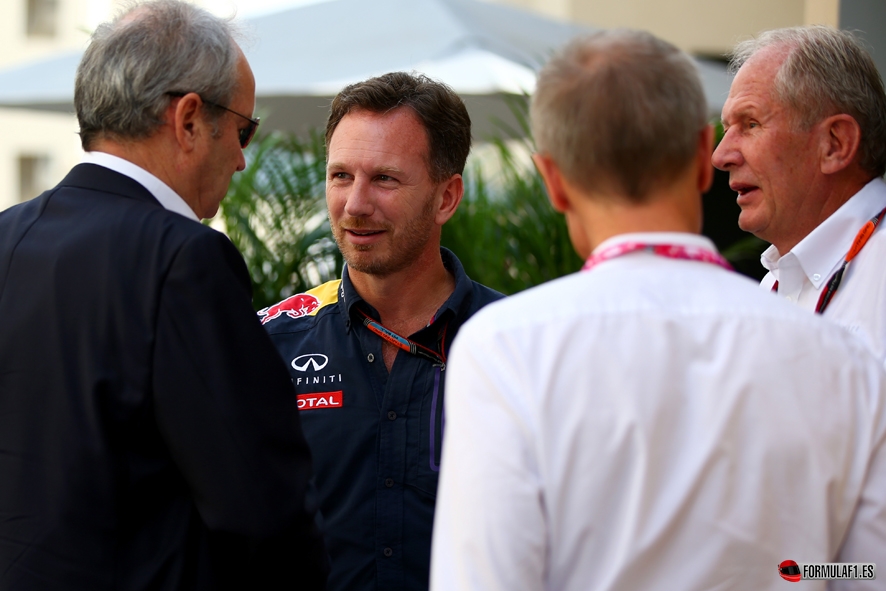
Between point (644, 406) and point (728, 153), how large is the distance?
127 centimetres

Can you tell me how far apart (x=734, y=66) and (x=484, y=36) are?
284cm

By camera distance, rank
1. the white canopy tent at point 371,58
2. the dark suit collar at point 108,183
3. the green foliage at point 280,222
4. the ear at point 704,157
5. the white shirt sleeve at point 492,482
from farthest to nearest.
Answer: the white canopy tent at point 371,58, the green foliage at point 280,222, the dark suit collar at point 108,183, the ear at point 704,157, the white shirt sleeve at point 492,482

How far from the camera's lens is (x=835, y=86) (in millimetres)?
2105

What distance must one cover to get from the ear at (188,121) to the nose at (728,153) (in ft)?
3.91

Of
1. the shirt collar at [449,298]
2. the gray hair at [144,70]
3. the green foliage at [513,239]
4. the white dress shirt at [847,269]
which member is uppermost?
the gray hair at [144,70]

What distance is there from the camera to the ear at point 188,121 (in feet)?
5.51

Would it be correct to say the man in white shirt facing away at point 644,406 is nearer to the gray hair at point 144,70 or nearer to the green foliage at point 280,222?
the gray hair at point 144,70

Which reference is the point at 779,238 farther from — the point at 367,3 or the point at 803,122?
the point at 367,3

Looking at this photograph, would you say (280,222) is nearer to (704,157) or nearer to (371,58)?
(371,58)

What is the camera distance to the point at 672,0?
12078 mm

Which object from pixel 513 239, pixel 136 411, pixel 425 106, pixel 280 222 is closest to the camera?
pixel 136 411

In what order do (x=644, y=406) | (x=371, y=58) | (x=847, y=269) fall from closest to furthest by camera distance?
(x=644, y=406)
(x=847, y=269)
(x=371, y=58)

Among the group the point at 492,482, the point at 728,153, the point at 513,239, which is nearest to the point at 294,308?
the point at 728,153

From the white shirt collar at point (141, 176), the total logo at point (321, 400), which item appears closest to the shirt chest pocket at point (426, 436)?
the total logo at point (321, 400)
